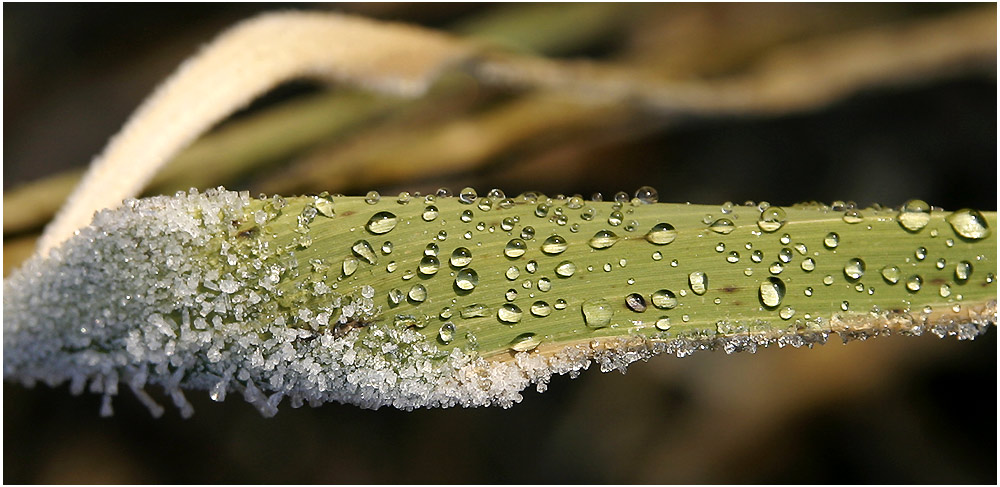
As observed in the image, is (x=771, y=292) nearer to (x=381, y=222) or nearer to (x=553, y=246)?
(x=553, y=246)

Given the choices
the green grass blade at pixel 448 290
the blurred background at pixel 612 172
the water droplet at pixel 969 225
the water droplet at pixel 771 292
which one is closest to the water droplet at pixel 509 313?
the green grass blade at pixel 448 290

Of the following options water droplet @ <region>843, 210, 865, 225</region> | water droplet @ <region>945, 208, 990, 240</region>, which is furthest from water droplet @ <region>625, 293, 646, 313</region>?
water droplet @ <region>945, 208, 990, 240</region>

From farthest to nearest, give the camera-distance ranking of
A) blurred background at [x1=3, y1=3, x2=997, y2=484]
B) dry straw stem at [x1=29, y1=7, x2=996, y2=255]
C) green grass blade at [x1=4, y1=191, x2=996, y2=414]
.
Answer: blurred background at [x1=3, y1=3, x2=997, y2=484]
dry straw stem at [x1=29, y1=7, x2=996, y2=255]
green grass blade at [x1=4, y1=191, x2=996, y2=414]

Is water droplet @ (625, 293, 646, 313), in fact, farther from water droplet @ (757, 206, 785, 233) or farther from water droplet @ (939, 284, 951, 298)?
water droplet @ (939, 284, 951, 298)

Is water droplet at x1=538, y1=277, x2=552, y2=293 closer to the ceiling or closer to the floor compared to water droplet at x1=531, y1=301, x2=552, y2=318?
closer to the ceiling

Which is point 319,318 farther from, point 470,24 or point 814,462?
point 814,462

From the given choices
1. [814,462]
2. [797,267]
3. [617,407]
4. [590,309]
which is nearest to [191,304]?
[590,309]

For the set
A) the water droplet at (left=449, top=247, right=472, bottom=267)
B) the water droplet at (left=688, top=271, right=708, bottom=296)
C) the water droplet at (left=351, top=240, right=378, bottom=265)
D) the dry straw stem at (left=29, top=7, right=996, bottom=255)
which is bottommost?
the water droplet at (left=688, top=271, right=708, bottom=296)

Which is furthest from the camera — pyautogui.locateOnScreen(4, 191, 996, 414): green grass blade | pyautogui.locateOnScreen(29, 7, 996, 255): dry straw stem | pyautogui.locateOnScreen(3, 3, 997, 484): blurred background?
pyautogui.locateOnScreen(3, 3, 997, 484): blurred background

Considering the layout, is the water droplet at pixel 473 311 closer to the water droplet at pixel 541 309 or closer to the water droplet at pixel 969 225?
the water droplet at pixel 541 309
